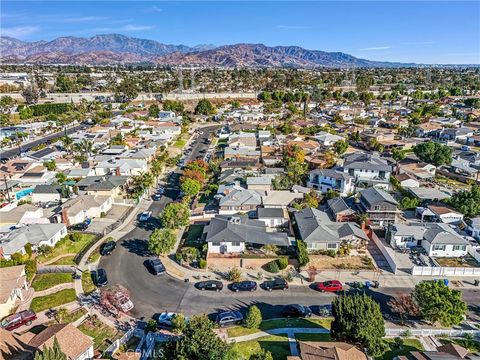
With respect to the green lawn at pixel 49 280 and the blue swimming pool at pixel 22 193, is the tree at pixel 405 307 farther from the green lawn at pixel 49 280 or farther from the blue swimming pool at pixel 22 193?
the blue swimming pool at pixel 22 193

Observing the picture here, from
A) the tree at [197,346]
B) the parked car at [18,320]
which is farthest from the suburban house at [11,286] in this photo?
the tree at [197,346]

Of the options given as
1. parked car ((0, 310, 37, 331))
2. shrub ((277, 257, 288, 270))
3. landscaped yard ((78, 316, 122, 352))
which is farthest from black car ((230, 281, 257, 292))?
parked car ((0, 310, 37, 331))

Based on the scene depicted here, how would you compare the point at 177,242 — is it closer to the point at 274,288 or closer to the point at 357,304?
the point at 274,288

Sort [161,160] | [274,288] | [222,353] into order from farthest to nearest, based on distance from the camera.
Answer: [161,160] < [274,288] < [222,353]

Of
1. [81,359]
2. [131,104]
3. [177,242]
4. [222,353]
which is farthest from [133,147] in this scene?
[131,104]

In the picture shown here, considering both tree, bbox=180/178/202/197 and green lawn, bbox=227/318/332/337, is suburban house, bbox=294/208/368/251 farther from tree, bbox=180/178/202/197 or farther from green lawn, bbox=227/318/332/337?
tree, bbox=180/178/202/197

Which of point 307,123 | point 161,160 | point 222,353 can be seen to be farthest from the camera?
point 307,123

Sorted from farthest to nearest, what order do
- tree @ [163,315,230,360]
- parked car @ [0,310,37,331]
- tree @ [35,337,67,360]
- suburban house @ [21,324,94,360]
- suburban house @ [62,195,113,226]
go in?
suburban house @ [62,195,113,226]
parked car @ [0,310,37,331]
suburban house @ [21,324,94,360]
tree @ [163,315,230,360]
tree @ [35,337,67,360]

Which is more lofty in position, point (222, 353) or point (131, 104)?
point (131, 104)
